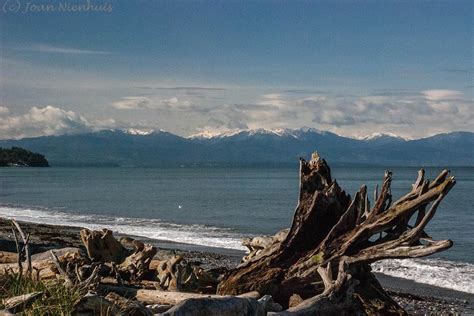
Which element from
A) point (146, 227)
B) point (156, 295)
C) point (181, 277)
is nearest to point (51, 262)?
point (181, 277)

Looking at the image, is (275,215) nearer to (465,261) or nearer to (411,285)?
(465,261)

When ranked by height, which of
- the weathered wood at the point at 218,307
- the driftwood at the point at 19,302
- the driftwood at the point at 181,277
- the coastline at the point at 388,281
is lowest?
the coastline at the point at 388,281

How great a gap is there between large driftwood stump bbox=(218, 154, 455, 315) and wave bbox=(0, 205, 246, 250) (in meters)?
15.0

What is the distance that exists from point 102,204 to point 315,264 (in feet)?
153

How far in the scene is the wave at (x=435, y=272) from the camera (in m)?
20.3

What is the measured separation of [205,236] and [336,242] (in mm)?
20228

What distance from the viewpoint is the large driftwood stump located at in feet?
41.0

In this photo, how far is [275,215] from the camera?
47250 mm

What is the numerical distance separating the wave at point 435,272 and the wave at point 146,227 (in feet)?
24.2

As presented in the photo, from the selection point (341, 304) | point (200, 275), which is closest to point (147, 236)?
point (200, 275)

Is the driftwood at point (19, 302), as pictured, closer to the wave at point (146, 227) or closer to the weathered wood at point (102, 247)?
the weathered wood at point (102, 247)

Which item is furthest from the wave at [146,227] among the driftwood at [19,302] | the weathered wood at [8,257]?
the driftwood at [19,302]

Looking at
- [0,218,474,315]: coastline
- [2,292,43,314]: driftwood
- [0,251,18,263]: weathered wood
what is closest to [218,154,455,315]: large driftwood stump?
[0,218,474,315]: coastline

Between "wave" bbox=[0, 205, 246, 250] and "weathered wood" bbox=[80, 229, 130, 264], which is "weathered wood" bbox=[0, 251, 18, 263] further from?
"wave" bbox=[0, 205, 246, 250]
